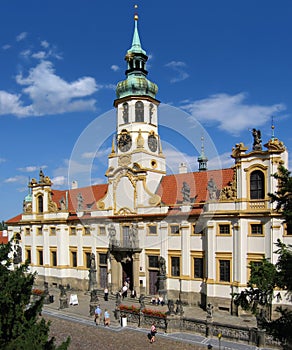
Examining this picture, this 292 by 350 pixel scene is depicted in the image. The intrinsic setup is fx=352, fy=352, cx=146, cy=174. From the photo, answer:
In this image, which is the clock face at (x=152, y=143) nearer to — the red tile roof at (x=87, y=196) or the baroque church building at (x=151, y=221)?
the baroque church building at (x=151, y=221)

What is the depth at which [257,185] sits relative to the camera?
2861 cm

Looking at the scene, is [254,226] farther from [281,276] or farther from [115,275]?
[281,276]

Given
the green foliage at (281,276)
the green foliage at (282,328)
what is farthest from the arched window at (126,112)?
the green foliage at (282,328)

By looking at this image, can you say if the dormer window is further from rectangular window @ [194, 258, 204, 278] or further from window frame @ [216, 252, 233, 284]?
window frame @ [216, 252, 233, 284]

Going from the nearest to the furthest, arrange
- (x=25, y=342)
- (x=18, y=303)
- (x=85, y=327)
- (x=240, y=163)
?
(x=25, y=342) < (x=18, y=303) < (x=85, y=327) < (x=240, y=163)

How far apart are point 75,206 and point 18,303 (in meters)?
31.2

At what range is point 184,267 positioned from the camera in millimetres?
32312

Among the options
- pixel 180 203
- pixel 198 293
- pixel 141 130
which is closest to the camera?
pixel 198 293

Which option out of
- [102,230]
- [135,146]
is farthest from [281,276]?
[102,230]

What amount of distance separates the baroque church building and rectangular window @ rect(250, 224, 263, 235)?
80mm

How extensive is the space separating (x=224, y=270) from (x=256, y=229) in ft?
14.7

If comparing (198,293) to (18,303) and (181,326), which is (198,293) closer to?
(181,326)

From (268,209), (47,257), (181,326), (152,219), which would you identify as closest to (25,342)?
(181,326)

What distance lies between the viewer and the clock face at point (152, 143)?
39128mm
